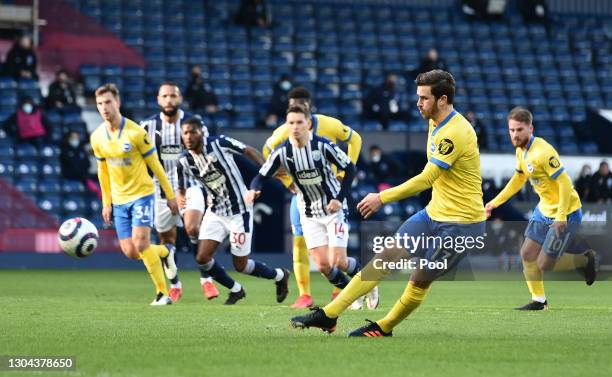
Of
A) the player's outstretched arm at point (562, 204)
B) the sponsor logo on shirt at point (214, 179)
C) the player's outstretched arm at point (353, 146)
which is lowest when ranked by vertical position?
the player's outstretched arm at point (562, 204)

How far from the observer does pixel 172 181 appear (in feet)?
45.2

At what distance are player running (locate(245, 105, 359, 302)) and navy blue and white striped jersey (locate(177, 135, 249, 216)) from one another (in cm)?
80

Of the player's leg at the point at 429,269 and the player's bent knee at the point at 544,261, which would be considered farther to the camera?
the player's bent knee at the point at 544,261

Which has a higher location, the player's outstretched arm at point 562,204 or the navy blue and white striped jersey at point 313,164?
the navy blue and white striped jersey at point 313,164

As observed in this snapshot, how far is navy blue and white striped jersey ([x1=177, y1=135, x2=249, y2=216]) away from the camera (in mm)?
12039

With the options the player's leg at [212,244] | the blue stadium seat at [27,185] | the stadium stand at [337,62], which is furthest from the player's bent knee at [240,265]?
the blue stadium seat at [27,185]

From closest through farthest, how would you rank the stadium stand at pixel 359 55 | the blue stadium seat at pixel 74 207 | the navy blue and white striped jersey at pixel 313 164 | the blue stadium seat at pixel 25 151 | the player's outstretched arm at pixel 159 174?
the navy blue and white striped jersey at pixel 313 164
the player's outstretched arm at pixel 159 174
the blue stadium seat at pixel 74 207
the blue stadium seat at pixel 25 151
the stadium stand at pixel 359 55

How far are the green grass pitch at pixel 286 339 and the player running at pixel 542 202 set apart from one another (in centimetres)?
48

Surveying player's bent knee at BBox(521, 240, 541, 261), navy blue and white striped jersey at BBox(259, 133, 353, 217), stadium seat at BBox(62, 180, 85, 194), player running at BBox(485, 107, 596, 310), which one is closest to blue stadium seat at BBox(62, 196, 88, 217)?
stadium seat at BBox(62, 180, 85, 194)

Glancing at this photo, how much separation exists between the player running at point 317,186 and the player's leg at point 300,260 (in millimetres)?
419

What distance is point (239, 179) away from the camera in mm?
12148

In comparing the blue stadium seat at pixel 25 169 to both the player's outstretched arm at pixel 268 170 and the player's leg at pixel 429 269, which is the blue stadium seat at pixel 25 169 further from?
the player's leg at pixel 429 269

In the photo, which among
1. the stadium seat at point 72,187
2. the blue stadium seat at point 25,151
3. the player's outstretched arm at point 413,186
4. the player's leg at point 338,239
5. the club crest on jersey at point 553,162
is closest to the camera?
the player's outstretched arm at point 413,186

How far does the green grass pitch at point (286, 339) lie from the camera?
253 inches
